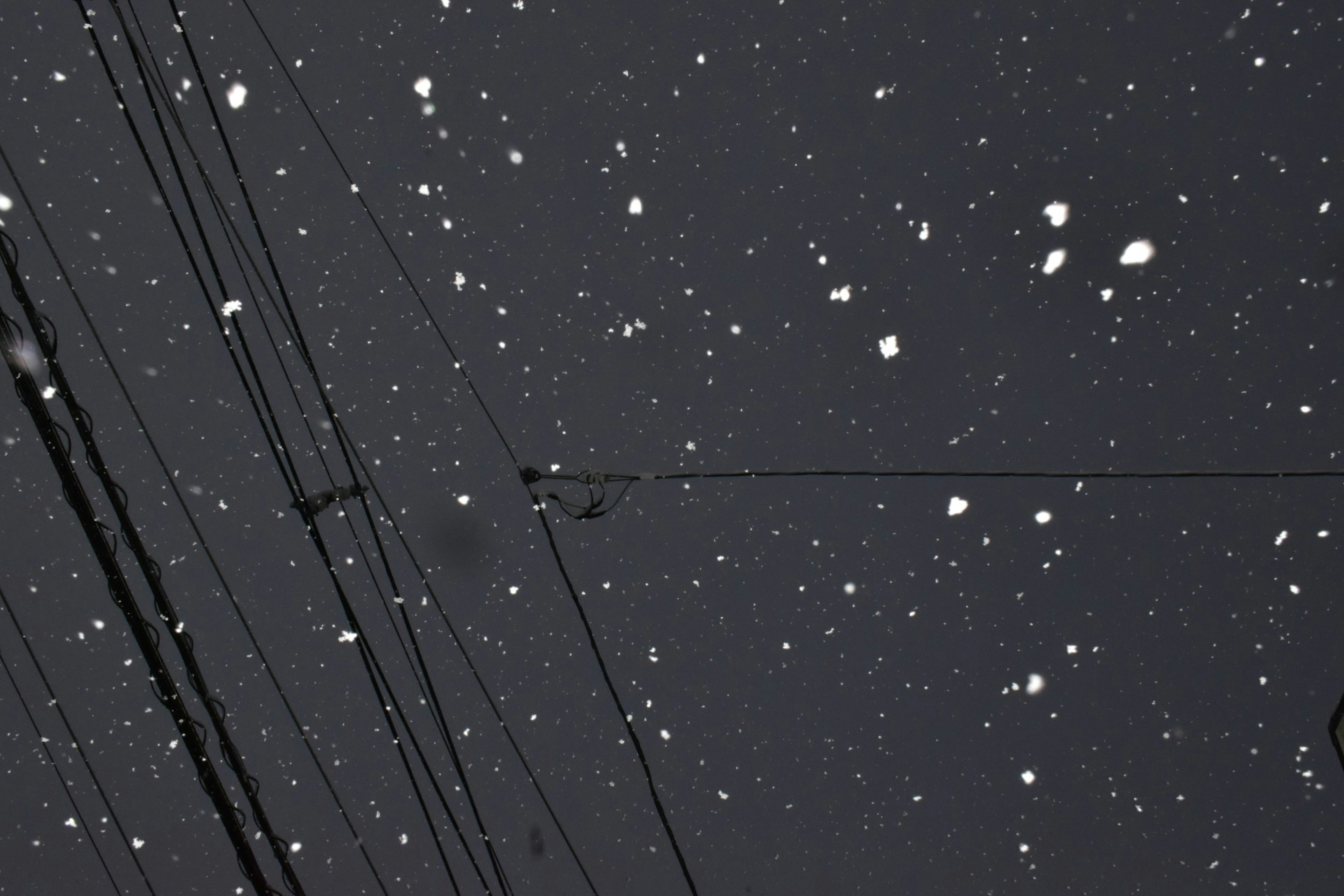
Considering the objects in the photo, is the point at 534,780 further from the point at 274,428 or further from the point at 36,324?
the point at 36,324

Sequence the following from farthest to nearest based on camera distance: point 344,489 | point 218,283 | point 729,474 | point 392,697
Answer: point 729,474
point 344,489
point 392,697
point 218,283

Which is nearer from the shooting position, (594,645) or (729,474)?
(594,645)

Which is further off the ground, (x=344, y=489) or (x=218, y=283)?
(x=218, y=283)

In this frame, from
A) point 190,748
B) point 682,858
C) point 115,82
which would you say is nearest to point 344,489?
point 190,748

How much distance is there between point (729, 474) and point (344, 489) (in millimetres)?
1490

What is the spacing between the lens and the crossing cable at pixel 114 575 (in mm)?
1411

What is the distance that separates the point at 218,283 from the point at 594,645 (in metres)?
1.80

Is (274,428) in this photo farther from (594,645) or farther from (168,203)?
(594,645)

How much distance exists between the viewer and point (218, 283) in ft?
7.05

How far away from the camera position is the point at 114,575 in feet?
4.85

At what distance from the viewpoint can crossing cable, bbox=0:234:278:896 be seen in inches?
55.6

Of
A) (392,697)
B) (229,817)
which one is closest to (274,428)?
(392,697)

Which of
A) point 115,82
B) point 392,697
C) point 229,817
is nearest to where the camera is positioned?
point 229,817

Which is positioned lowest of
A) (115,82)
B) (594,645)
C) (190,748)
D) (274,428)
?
→ (190,748)
